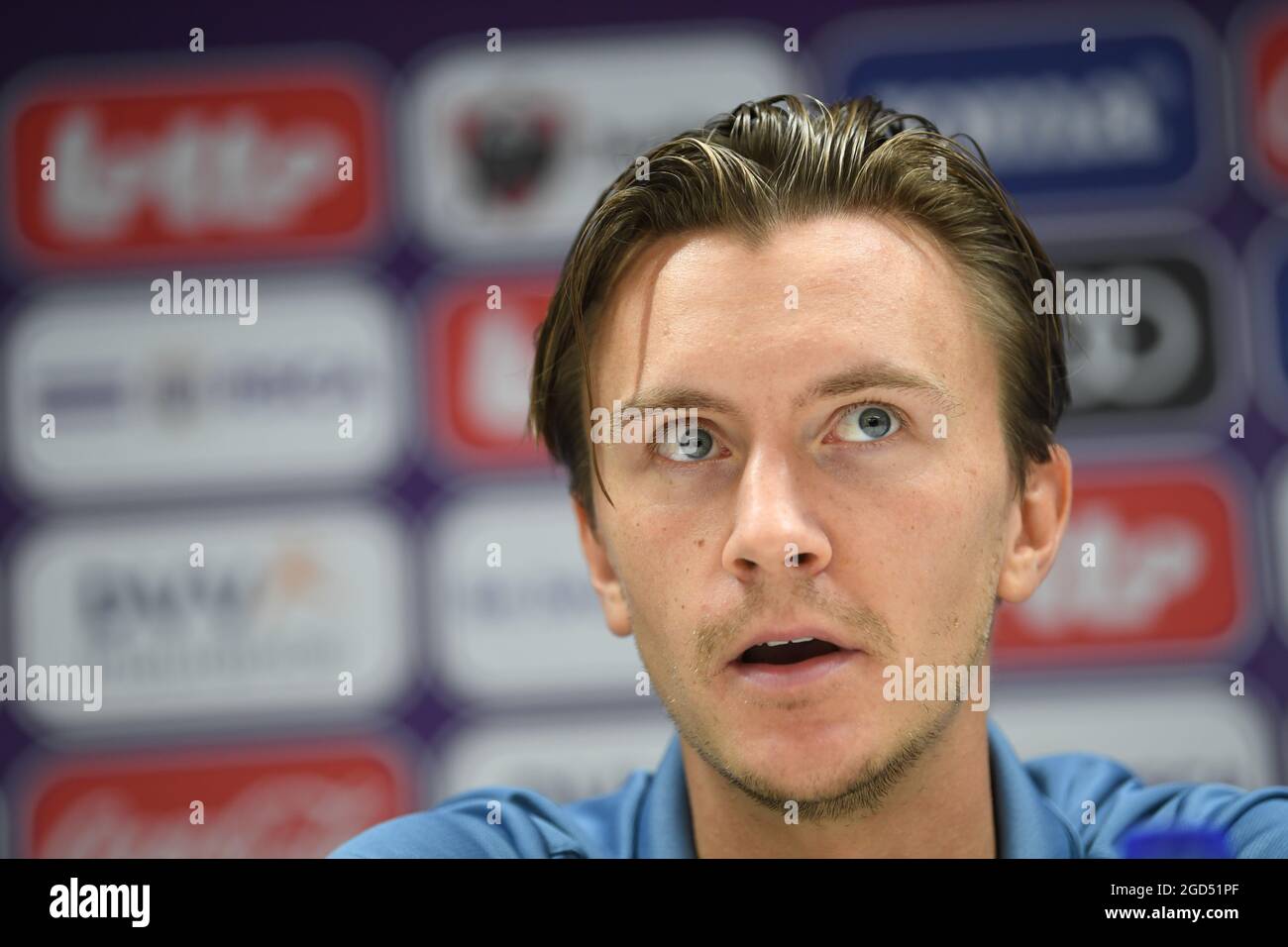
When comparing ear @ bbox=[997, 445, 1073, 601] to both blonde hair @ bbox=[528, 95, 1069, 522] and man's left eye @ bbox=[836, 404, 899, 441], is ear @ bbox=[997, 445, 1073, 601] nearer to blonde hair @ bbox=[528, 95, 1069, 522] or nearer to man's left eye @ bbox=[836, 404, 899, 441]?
blonde hair @ bbox=[528, 95, 1069, 522]

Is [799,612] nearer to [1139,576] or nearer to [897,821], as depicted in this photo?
[897,821]

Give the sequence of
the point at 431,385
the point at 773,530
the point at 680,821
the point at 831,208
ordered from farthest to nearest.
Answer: the point at 431,385 → the point at 680,821 → the point at 831,208 → the point at 773,530

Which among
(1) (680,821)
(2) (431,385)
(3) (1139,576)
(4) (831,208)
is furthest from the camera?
(2) (431,385)

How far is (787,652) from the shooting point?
118 centimetres

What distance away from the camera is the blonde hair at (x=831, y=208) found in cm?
123

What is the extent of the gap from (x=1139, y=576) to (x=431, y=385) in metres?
→ 1.40

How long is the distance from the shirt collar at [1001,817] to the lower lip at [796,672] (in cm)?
23

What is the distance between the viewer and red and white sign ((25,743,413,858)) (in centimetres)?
241

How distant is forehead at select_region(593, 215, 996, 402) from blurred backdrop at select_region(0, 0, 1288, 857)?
1.22 metres

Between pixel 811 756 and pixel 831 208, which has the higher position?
pixel 831 208

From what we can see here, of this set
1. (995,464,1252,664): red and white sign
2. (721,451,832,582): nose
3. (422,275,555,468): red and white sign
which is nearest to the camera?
(721,451,832,582): nose
